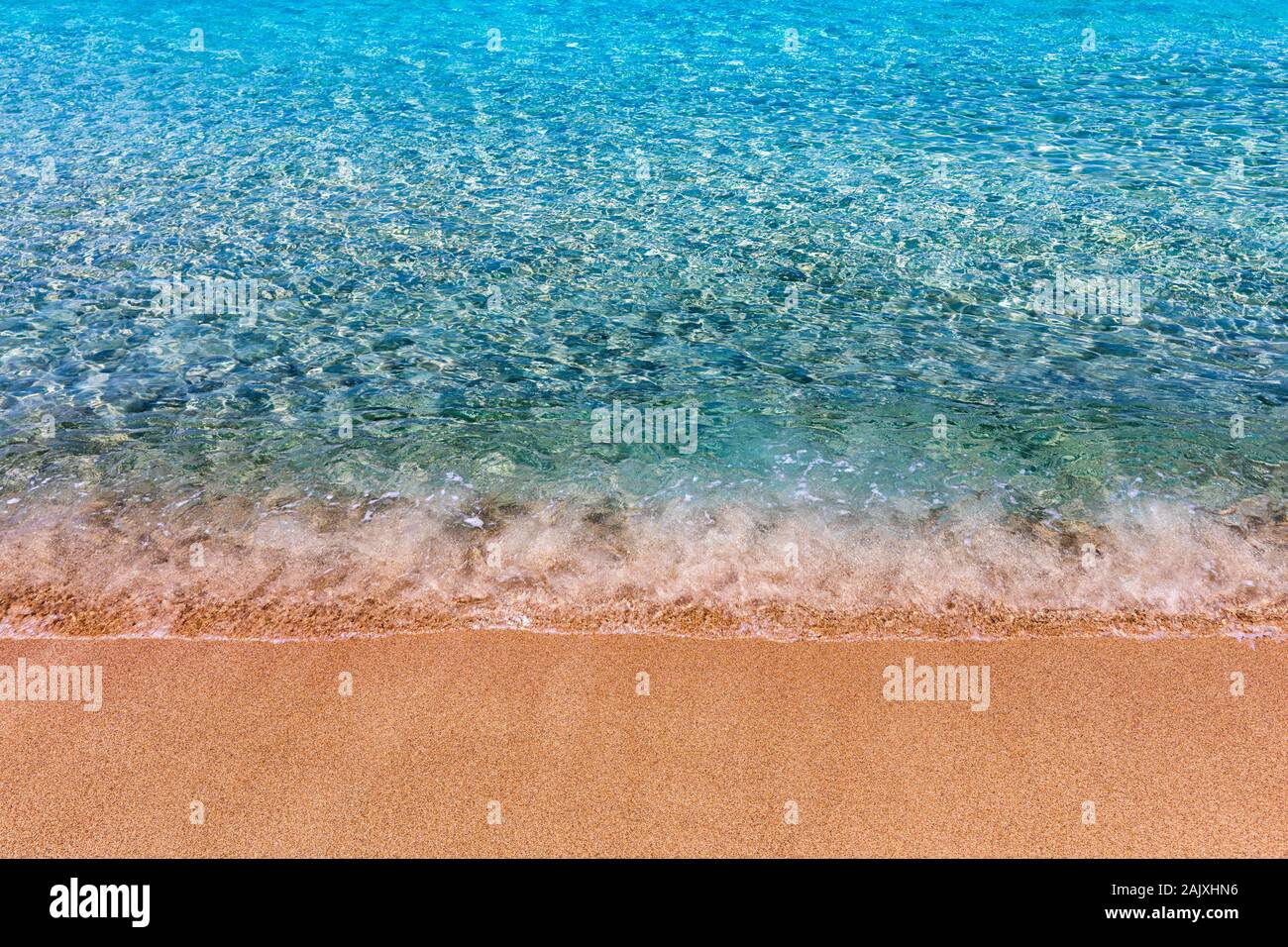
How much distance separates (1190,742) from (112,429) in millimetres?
6851

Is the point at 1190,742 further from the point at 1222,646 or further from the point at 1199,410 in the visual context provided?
the point at 1199,410

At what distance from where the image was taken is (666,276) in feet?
30.5

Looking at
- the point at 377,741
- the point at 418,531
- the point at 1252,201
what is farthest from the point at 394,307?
the point at 1252,201

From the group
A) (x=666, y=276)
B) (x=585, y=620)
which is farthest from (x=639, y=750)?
(x=666, y=276)

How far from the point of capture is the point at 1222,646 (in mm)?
4754

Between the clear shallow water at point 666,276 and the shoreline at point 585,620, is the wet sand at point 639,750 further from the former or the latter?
the clear shallow water at point 666,276

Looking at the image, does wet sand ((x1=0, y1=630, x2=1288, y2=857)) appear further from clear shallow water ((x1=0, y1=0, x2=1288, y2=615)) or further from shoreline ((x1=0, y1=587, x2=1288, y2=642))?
clear shallow water ((x1=0, y1=0, x2=1288, y2=615))

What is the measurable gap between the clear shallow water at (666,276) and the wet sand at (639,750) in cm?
118

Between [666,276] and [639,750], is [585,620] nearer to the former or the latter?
[639,750]

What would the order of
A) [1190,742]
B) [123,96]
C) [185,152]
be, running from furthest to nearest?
[123,96], [185,152], [1190,742]

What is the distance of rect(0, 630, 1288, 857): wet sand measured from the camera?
3.88 m

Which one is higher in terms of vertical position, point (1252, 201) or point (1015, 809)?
point (1252, 201)

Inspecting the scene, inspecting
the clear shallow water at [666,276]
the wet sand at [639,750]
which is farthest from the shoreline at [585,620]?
the clear shallow water at [666,276]

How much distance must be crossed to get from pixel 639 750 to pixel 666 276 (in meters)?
5.92
